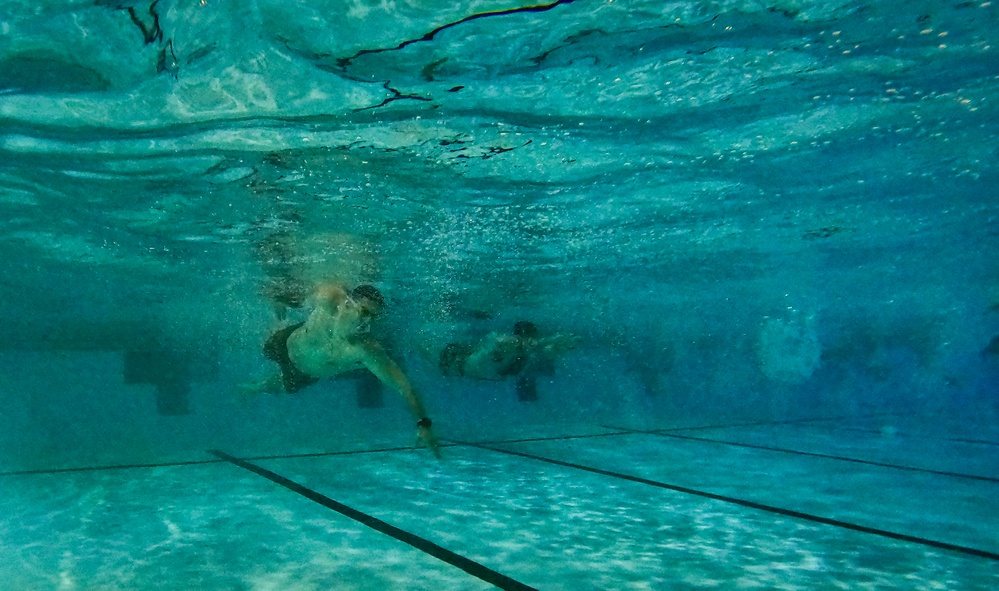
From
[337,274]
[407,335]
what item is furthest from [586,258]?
[407,335]

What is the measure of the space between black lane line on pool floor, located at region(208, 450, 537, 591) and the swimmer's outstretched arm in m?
1.22

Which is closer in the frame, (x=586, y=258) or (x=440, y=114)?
(x=440, y=114)

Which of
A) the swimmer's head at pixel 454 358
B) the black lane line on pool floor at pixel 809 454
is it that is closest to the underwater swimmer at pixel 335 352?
the swimmer's head at pixel 454 358

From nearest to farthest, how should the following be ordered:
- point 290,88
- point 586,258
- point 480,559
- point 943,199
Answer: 1. point 480,559
2. point 290,88
3. point 943,199
4. point 586,258

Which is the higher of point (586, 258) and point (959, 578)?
point (586, 258)

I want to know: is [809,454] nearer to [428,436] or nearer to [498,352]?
[428,436]

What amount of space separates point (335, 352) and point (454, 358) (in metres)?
7.48

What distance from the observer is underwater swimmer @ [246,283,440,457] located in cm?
828

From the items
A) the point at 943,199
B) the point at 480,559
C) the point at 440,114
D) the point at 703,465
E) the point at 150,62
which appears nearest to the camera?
the point at 480,559

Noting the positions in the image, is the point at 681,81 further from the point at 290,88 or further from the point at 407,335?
the point at 407,335

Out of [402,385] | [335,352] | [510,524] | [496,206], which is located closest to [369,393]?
[496,206]

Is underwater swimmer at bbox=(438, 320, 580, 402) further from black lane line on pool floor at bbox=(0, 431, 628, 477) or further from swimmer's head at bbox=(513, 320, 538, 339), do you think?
black lane line on pool floor at bbox=(0, 431, 628, 477)

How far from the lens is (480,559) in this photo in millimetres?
4766

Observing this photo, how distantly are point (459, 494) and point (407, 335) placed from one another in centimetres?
3233
